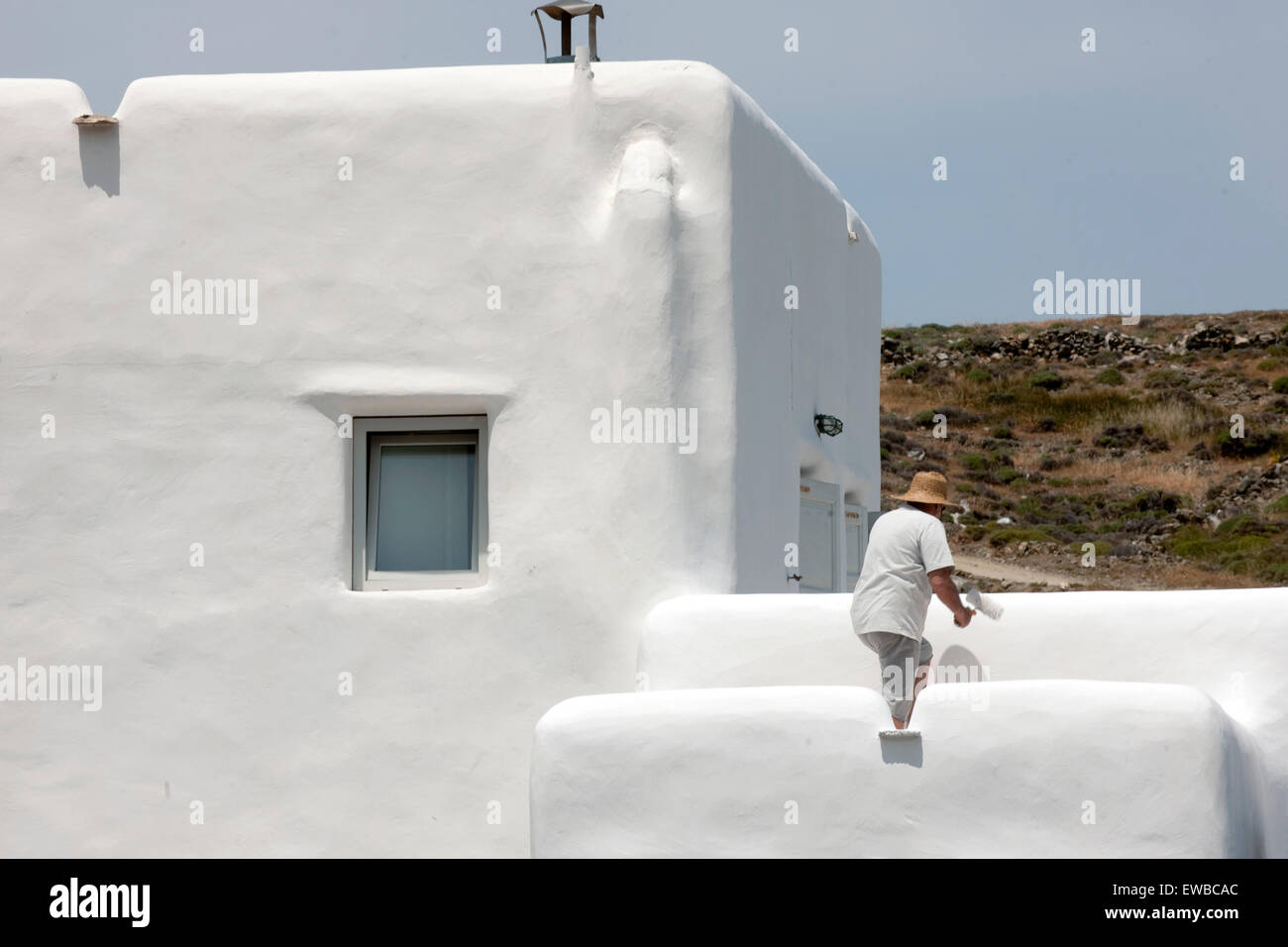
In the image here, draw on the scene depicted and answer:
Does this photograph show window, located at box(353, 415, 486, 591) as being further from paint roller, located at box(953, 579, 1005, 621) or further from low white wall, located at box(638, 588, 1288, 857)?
paint roller, located at box(953, 579, 1005, 621)

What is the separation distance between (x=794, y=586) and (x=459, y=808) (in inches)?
119

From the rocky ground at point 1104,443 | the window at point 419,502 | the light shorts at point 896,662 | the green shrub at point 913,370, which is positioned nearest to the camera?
the light shorts at point 896,662

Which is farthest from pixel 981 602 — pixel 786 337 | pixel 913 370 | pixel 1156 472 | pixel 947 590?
pixel 913 370

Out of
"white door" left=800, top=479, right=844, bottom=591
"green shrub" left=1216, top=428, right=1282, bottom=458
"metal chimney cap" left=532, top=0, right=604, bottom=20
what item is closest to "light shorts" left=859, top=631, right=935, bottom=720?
"white door" left=800, top=479, right=844, bottom=591

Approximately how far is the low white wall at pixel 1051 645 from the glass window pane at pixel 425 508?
1.48 m

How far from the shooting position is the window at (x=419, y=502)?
10.2 m

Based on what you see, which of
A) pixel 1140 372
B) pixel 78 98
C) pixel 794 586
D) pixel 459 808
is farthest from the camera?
pixel 1140 372

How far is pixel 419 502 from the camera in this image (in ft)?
33.8

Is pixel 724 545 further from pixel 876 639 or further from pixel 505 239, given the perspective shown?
pixel 505 239

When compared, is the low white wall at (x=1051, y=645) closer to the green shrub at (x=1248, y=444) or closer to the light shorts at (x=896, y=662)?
the light shorts at (x=896, y=662)

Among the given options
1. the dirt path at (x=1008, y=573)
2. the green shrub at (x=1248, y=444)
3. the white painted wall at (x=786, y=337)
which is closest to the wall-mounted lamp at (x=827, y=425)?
the white painted wall at (x=786, y=337)

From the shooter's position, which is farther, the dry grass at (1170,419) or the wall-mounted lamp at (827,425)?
the dry grass at (1170,419)

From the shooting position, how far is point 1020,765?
303 inches
